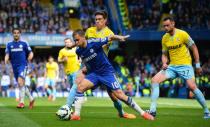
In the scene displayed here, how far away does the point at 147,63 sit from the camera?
131ft

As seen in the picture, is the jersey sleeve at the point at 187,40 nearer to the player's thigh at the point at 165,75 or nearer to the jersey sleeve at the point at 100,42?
the player's thigh at the point at 165,75

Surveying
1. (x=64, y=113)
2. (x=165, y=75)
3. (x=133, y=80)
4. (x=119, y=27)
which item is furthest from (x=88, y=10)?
(x=64, y=113)

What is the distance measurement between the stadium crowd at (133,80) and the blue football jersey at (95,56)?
18.4m

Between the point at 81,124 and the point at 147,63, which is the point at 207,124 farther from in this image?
the point at 147,63

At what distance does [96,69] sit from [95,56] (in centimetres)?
33

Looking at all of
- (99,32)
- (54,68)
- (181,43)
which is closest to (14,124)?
(99,32)

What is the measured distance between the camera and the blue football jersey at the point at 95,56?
12586 millimetres

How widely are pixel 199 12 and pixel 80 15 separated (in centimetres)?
851

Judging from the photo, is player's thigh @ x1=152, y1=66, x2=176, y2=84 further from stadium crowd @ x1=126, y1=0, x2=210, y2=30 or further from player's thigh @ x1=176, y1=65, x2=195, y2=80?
stadium crowd @ x1=126, y1=0, x2=210, y2=30

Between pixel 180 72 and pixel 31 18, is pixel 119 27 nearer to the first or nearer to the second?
pixel 31 18

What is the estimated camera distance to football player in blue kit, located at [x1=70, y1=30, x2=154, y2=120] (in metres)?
12.6

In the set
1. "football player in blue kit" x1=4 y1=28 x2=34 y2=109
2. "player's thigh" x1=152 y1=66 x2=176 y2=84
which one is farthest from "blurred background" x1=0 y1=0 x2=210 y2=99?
"player's thigh" x1=152 y1=66 x2=176 y2=84

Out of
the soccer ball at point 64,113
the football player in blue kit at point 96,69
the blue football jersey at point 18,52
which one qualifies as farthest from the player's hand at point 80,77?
the blue football jersey at point 18,52

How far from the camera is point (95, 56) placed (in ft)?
41.6
